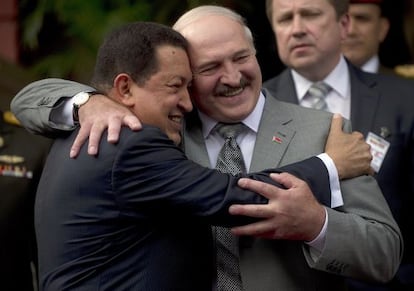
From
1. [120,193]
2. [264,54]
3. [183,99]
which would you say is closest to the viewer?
[120,193]

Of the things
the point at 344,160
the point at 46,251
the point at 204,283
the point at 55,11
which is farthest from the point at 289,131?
the point at 55,11

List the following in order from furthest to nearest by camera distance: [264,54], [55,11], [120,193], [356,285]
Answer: [264,54], [55,11], [356,285], [120,193]

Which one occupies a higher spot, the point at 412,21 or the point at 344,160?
the point at 344,160

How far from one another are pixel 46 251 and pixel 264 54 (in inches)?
Answer: 141

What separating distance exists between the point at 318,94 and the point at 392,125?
348 mm

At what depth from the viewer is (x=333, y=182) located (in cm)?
338

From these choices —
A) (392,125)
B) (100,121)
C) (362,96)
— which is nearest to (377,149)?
(392,125)

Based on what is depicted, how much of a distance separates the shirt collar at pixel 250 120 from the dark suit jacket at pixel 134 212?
1.26 ft

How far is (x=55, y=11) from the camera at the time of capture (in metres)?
6.28

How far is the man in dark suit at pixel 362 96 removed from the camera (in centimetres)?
458

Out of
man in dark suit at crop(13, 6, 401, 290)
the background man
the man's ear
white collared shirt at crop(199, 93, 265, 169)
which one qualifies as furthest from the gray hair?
the background man

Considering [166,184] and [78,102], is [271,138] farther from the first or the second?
[78,102]

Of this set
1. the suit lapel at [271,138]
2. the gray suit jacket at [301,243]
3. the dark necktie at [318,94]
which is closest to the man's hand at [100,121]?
the gray suit jacket at [301,243]

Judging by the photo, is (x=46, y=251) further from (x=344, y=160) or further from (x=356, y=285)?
(x=356, y=285)
